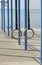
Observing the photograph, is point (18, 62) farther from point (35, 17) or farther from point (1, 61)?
point (35, 17)

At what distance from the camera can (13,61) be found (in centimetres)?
337

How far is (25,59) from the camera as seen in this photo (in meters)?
3.51

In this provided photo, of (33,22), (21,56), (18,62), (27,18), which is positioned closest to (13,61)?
(18,62)

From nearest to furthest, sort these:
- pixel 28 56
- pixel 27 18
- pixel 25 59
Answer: pixel 25 59
pixel 28 56
pixel 27 18

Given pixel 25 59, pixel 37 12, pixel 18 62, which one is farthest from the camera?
pixel 37 12

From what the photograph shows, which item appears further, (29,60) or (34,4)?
(34,4)

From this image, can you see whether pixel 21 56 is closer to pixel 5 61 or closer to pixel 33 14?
pixel 5 61

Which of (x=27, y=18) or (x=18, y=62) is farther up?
(x=27, y=18)

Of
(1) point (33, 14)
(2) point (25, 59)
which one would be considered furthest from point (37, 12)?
(2) point (25, 59)

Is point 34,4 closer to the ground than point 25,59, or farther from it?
farther from it

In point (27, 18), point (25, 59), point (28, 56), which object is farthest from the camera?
point (27, 18)

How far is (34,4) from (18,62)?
Answer: 349 inches

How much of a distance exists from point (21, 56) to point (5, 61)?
49cm

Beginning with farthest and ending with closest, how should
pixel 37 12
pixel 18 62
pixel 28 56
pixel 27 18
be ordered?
pixel 37 12
pixel 27 18
pixel 28 56
pixel 18 62
